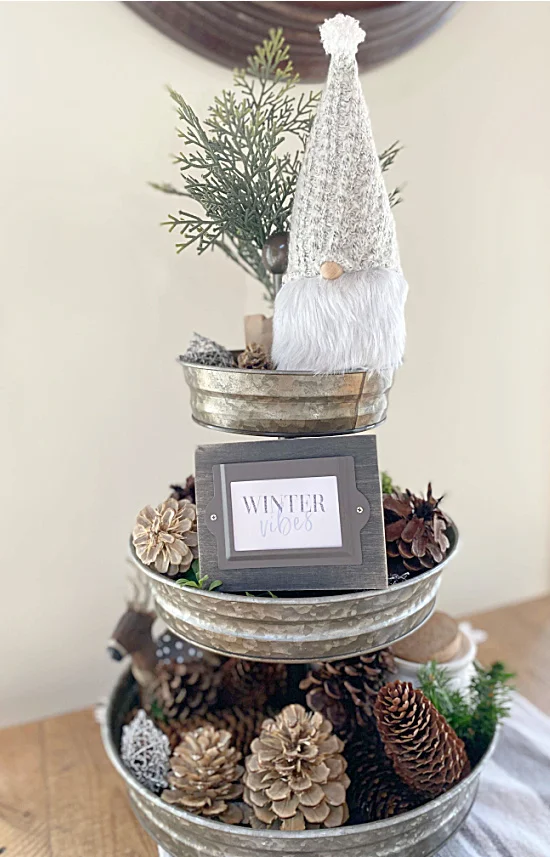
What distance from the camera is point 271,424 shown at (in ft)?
1.68

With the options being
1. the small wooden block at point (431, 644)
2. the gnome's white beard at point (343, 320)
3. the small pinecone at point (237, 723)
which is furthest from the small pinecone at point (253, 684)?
the gnome's white beard at point (343, 320)

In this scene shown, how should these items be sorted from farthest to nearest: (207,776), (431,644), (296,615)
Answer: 1. (431,644)
2. (207,776)
3. (296,615)

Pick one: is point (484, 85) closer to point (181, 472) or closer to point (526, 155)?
point (526, 155)

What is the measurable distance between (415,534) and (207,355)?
0.23 m

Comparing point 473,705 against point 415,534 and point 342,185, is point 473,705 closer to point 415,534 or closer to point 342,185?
point 415,534

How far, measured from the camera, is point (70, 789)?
0.70 m

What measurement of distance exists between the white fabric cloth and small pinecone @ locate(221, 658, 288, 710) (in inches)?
5.8

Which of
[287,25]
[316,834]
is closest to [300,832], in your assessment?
[316,834]

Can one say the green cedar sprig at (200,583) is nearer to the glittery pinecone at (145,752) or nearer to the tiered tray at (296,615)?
the tiered tray at (296,615)

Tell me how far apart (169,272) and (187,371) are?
0.28m

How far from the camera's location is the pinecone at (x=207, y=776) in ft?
1.83

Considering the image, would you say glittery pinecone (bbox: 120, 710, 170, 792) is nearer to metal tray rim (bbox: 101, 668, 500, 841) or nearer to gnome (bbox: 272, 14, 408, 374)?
metal tray rim (bbox: 101, 668, 500, 841)

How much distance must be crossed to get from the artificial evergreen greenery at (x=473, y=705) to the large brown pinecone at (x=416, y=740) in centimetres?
7

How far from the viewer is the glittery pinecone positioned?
0.60m
